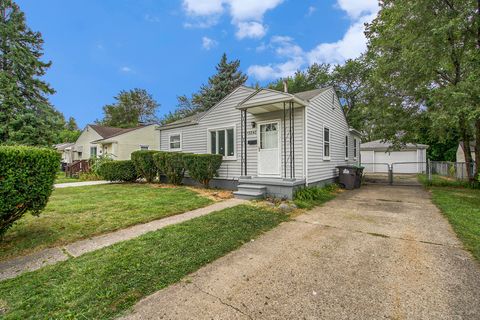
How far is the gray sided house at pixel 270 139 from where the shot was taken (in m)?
7.86

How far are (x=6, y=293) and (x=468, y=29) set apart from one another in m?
14.9

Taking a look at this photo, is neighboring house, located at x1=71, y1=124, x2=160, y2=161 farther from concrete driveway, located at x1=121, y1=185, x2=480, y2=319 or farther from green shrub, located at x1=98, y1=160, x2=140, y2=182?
concrete driveway, located at x1=121, y1=185, x2=480, y2=319

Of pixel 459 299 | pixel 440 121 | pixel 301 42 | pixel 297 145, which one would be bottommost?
pixel 459 299

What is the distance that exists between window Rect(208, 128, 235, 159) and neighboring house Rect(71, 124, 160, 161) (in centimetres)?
1017

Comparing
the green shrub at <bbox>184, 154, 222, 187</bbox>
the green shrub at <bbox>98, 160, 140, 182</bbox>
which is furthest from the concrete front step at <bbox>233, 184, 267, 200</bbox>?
the green shrub at <bbox>98, 160, 140, 182</bbox>

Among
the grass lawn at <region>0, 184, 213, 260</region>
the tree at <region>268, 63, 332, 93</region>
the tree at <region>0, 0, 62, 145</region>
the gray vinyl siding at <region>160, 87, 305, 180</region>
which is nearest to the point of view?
the grass lawn at <region>0, 184, 213, 260</region>

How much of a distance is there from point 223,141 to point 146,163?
4.01 metres

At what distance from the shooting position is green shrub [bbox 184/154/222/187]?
9086 mm

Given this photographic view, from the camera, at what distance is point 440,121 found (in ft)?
28.0

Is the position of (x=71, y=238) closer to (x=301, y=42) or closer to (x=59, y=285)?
(x=59, y=285)

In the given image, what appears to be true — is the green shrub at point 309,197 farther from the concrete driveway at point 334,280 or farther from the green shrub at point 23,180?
the green shrub at point 23,180

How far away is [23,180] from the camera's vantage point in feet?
11.8

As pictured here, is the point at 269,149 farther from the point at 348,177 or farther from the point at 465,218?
the point at 465,218

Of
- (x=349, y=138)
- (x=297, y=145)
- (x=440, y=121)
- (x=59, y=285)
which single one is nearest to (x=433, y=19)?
(x=440, y=121)
